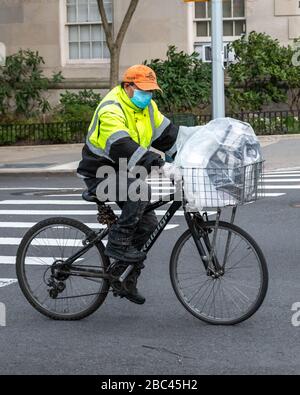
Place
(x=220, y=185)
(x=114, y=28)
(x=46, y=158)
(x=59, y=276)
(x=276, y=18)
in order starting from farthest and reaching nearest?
1. (x=114, y=28)
2. (x=276, y=18)
3. (x=46, y=158)
4. (x=59, y=276)
5. (x=220, y=185)

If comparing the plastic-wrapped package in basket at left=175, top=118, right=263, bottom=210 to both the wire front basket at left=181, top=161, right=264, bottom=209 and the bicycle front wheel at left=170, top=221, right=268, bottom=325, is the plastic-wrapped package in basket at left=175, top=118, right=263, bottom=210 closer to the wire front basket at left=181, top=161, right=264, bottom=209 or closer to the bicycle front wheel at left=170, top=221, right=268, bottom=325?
the wire front basket at left=181, top=161, right=264, bottom=209

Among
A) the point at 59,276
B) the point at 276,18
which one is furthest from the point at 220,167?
the point at 276,18

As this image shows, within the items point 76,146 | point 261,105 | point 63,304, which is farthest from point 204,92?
point 63,304

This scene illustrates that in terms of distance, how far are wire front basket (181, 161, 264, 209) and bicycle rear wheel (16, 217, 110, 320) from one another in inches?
37.1

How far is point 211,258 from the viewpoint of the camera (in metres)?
6.96

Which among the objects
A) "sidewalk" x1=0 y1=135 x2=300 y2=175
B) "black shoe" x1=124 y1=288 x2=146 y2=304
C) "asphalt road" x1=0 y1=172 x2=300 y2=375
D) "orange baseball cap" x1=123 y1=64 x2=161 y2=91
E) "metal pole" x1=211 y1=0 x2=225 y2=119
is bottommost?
"asphalt road" x1=0 y1=172 x2=300 y2=375

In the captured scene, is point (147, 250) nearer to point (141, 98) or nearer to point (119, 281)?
point (119, 281)

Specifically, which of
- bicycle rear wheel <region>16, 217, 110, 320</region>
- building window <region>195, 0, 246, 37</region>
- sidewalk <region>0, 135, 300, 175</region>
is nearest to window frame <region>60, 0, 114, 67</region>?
building window <region>195, 0, 246, 37</region>

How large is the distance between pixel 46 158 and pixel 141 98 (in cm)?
1392

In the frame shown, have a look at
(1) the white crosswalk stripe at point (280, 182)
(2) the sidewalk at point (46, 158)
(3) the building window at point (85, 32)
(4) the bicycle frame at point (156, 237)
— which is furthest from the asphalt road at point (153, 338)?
(3) the building window at point (85, 32)

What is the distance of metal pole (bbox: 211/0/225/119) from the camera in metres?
18.7

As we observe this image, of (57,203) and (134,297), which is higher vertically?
(57,203)

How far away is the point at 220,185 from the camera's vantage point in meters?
6.57

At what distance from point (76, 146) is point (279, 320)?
50.9 feet
